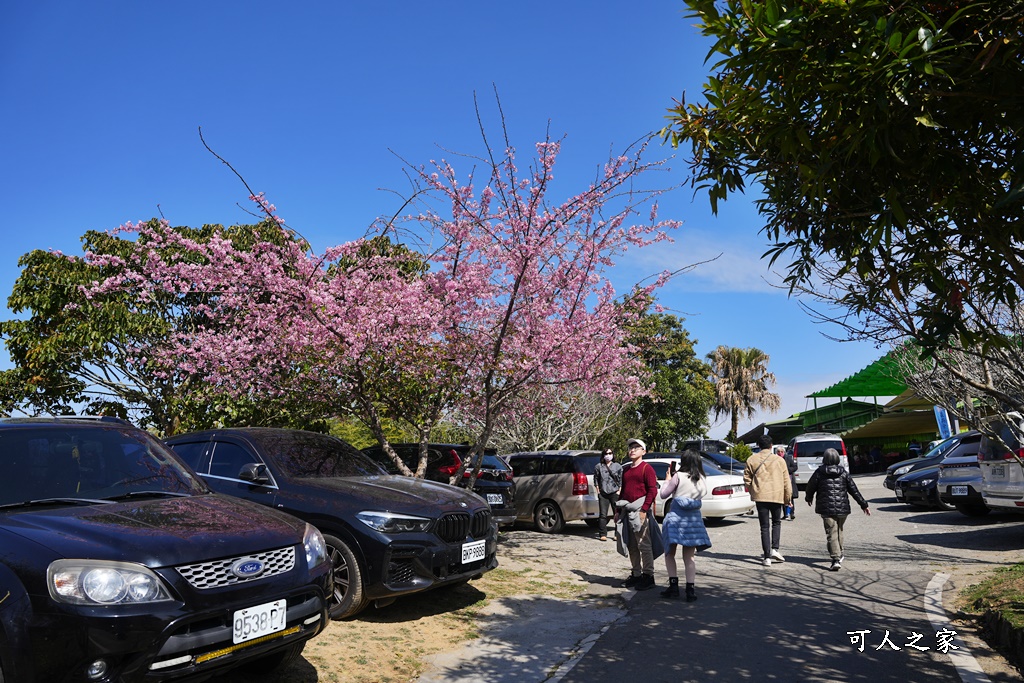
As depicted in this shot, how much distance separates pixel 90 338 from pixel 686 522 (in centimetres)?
1494

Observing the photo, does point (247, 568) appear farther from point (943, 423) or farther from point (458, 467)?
point (943, 423)

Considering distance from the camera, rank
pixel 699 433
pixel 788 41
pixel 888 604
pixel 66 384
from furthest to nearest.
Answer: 1. pixel 699 433
2. pixel 66 384
3. pixel 888 604
4. pixel 788 41

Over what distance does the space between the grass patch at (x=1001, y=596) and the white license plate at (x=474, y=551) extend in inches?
172

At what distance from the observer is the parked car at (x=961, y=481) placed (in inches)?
541

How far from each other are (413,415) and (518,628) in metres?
4.63

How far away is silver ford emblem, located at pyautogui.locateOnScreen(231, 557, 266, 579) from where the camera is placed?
407 cm

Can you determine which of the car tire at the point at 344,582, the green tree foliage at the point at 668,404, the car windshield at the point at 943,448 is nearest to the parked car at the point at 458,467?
the car tire at the point at 344,582

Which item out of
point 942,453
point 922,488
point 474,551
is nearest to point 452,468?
point 474,551

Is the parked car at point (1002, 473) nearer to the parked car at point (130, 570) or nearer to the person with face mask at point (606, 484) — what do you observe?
the person with face mask at point (606, 484)

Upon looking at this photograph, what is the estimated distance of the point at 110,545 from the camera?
3758 mm

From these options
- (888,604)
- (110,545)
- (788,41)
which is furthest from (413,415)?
(788,41)

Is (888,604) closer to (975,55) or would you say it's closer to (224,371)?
(975,55)

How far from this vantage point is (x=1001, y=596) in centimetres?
699

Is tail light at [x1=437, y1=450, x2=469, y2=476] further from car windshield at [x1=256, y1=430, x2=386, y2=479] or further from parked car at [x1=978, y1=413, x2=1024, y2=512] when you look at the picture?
parked car at [x1=978, y1=413, x2=1024, y2=512]
